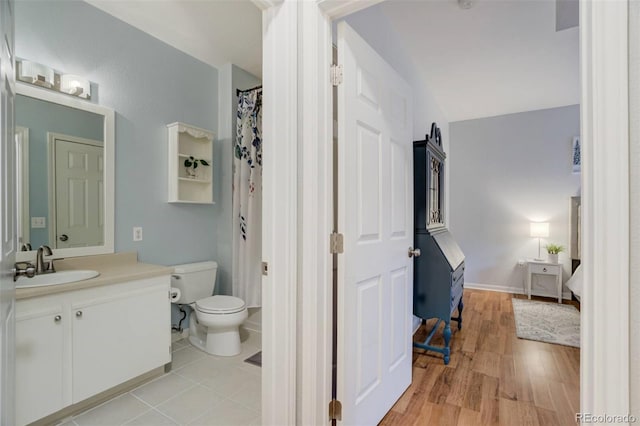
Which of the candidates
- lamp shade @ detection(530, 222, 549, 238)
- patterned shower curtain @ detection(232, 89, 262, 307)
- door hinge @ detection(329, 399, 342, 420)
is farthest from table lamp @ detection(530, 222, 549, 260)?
door hinge @ detection(329, 399, 342, 420)

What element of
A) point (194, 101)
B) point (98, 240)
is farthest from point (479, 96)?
point (98, 240)

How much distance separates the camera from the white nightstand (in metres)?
4.09

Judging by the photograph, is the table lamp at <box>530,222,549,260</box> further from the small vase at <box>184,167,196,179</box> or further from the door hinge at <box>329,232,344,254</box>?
the small vase at <box>184,167,196,179</box>

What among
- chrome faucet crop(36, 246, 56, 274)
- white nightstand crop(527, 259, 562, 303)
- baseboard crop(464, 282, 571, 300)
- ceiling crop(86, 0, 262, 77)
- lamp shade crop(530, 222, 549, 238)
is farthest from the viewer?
lamp shade crop(530, 222, 549, 238)

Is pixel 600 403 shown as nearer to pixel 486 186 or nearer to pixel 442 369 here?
pixel 442 369

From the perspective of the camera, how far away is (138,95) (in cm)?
242

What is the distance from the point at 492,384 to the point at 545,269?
9.29 ft

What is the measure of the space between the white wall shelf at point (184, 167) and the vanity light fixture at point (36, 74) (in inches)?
31.7

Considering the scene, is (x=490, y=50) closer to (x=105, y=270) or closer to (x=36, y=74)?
(x=36, y=74)

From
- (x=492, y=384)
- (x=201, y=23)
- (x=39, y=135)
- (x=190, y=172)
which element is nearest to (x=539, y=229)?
(x=492, y=384)

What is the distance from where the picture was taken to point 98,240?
7.15 ft

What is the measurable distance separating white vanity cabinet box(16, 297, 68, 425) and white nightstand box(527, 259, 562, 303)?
5.02 m

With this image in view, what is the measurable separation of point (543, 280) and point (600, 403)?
4443 mm

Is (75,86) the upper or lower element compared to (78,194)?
upper
